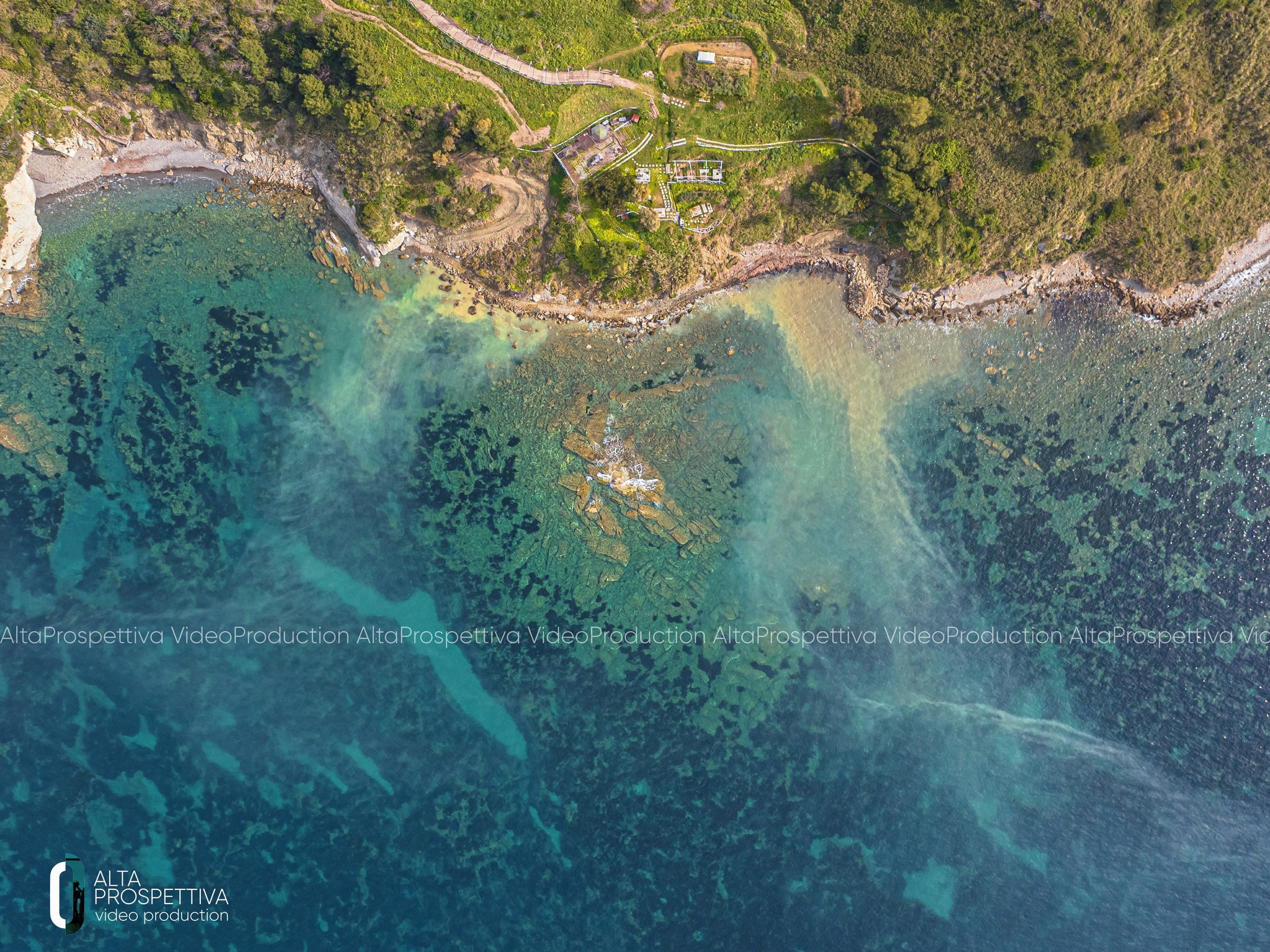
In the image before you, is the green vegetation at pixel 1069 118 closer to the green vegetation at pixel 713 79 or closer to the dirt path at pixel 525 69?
the green vegetation at pixel 713 79

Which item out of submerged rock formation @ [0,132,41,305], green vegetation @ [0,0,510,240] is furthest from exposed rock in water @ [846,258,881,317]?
submerged rock formation @ [0,132,41,305]

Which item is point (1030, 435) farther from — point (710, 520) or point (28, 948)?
point (28, 948)

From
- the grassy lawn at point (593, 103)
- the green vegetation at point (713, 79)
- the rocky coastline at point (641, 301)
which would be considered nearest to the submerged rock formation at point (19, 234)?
the rocky coastline at point (641, 301)

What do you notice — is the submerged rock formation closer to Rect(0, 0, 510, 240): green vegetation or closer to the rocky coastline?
the rocky coastline

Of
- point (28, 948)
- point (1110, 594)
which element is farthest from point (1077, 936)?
point (28, 948)

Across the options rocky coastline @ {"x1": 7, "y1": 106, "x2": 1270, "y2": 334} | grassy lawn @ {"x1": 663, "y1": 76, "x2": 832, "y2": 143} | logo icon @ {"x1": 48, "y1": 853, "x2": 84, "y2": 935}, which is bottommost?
logo icon @ {"x1": 48, "y1": 853, "x2": 84, "y2": 935}

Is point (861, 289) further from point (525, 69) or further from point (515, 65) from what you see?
point (515, 65)

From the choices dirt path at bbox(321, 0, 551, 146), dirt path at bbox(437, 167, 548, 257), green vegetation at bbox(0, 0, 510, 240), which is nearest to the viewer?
green vegetation at bbox(0, 0, 510, 240)
